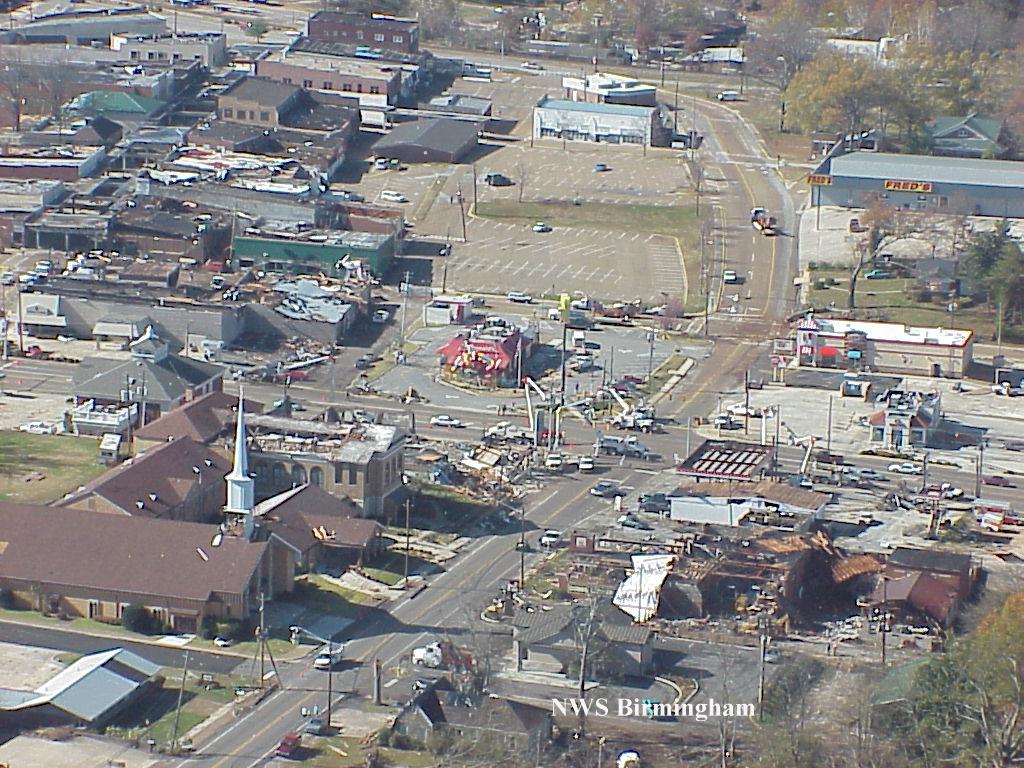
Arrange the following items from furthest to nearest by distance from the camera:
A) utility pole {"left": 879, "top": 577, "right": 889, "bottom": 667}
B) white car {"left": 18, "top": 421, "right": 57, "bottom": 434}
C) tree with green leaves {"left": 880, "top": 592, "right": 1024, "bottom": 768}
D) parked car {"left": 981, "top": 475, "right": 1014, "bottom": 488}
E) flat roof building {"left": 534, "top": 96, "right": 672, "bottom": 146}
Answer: flat roof building {"left": 534, "top": 96, "right": 672, "bottom": 146}, white car {"left": 18, "top": 421, "right": 57, "bottom": 434}, parked car {"left": 981, "top": 475, "right": 1014, "bottom": 488}, utility pole {"left": 879, "top": 577, "right": 889, "bottom": 667}, tree with green leaves {"left": 880, "top": 592, "right": 1024, "bottom": 768}

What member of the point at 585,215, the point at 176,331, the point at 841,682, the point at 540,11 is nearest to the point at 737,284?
the point at 585,215

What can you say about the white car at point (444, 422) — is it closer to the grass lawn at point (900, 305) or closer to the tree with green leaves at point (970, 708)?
the grass lawn at point (900, 305)

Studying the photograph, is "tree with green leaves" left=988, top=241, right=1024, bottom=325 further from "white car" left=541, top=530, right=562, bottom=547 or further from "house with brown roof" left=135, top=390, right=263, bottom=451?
"house with brown roof" left=135, top=390, right=263, bottom=451

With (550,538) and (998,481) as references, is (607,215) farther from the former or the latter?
(550,538)

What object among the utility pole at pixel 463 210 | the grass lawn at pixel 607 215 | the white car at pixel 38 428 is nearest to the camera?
the white car at pixel 38 428

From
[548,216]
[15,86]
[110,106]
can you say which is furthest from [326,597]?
[15,86]

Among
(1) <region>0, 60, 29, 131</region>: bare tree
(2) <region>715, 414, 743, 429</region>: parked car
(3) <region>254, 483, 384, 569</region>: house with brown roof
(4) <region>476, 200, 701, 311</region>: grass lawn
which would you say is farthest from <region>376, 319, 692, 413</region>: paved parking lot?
(1) <region>0, 60, 29, 131</region>: bare tree

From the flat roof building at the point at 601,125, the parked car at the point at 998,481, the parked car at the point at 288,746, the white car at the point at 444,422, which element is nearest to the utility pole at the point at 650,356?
the white car at the point at 444,422
